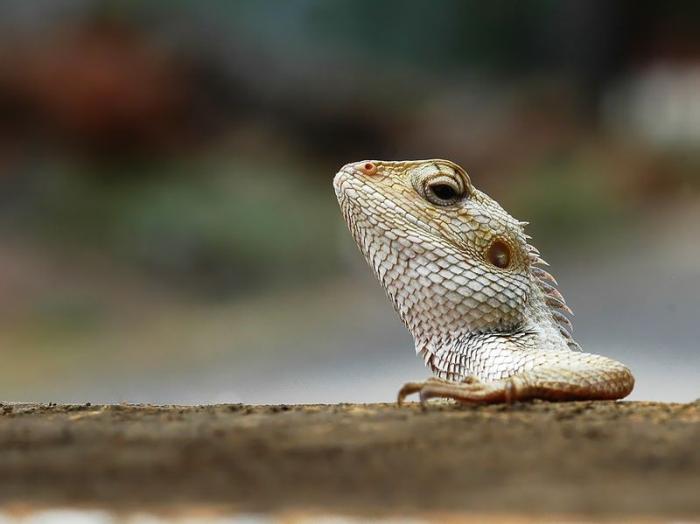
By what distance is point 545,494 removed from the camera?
6.53ft

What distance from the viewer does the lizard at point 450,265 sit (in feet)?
15.3

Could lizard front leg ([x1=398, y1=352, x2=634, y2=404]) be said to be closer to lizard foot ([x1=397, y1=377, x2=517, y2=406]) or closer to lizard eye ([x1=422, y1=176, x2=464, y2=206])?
lizard foot ([x1=397, y1=377, x2=517, y2=406])

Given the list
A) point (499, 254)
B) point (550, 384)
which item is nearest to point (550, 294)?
point (499, 254)

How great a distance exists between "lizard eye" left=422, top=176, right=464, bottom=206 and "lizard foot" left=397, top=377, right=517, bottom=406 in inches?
58.2

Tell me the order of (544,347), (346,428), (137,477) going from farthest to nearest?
1. (544,347)
2. (346,428)
3. (137,477)

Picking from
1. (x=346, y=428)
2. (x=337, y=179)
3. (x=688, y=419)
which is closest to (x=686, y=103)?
(x=337, y=179)

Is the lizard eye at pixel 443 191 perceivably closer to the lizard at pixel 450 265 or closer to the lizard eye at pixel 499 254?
the lizard at pixel 450 265

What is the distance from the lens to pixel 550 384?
3844mm

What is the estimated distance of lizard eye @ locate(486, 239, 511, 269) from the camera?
480 cm

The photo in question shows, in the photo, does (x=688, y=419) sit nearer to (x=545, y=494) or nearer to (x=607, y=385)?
(x=607, y=385)

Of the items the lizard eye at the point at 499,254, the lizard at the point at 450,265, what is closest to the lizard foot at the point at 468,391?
the lizard at the point at 450,265

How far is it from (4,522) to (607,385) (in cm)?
289

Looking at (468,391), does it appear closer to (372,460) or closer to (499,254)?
(372,460)

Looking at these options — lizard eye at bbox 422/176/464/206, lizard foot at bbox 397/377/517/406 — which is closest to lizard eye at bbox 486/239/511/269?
lizard eye at bbox 422/176/464/206
